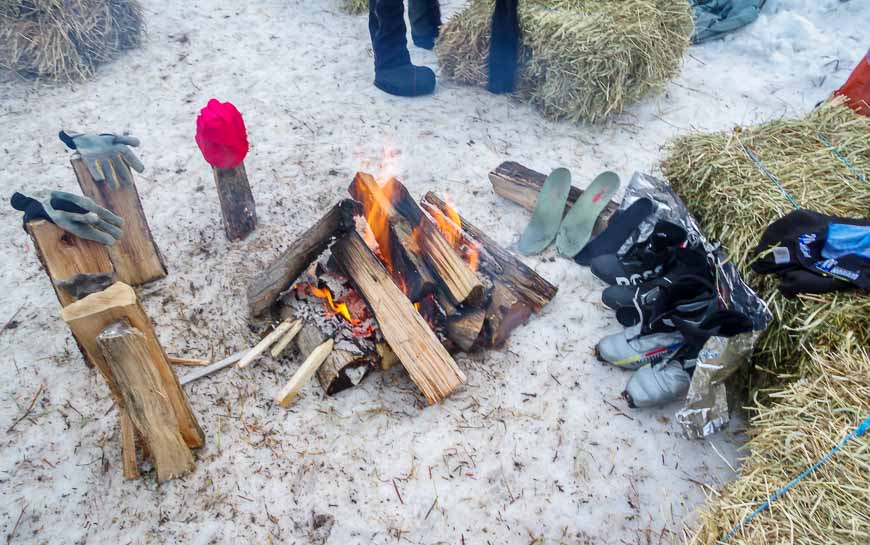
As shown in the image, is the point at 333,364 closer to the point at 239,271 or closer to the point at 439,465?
the point at 439,465

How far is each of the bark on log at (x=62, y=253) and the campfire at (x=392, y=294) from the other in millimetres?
980

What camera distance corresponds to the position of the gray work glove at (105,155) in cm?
354

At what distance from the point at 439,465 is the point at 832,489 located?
1.87 m

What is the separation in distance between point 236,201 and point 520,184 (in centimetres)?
236

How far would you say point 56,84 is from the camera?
5996 millimetres

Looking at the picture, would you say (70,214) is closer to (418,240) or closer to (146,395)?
(146,395)

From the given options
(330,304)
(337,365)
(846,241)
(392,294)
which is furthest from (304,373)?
(846,241)

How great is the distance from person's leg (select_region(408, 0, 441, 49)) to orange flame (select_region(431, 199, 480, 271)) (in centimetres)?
369

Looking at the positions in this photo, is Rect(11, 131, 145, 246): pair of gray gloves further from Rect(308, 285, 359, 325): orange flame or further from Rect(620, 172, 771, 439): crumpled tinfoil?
Rect(620, 172, 771, 439): crumpled tinfoil

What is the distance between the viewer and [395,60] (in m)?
6.11

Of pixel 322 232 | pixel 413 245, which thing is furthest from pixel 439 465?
pixel 322 232

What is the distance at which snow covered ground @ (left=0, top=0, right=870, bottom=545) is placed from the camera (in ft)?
9.39

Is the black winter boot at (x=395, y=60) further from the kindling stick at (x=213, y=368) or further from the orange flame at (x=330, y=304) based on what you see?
the kindling stick at (x=213, y=368)

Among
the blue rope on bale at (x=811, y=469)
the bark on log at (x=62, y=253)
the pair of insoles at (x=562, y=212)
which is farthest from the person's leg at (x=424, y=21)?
the blue rope on bale at (x=811, y=469)
